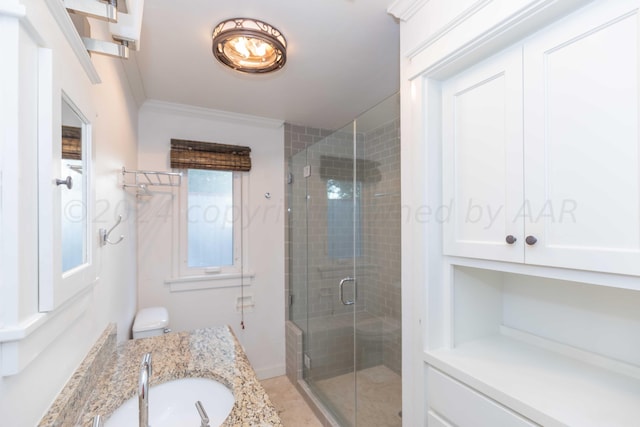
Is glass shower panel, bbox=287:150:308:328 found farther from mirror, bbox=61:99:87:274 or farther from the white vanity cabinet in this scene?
mirror, bbox=61:99:87:274

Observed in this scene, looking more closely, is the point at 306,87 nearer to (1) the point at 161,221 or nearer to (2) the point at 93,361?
(1) the point at 161,221

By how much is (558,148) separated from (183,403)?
5.41 ft

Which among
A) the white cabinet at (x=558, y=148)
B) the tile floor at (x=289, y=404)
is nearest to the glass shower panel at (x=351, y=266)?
the tile floor at (x=289, y=404)

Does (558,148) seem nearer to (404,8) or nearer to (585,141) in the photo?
(585,141)

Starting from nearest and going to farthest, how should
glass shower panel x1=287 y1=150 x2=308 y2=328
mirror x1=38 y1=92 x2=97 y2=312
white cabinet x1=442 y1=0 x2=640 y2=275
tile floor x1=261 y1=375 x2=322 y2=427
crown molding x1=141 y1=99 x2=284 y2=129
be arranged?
mirror x1=38 y1=92 x2=97 y2=312
white cabinet x1=442 y1=0 x2=640 y2=275
tile floor x1=261 y1=375 x2=322 y2=427
crown molding x1=141 y1=99 x2=284 y2=129
glass shower panel x1=287 y1=150 x2=308 y2=328

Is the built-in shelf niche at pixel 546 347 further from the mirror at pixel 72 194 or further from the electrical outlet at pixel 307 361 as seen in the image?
the electrical outlet at pixel 307 361

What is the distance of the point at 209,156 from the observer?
2650 millimetres

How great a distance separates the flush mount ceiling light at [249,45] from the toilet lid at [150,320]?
1.75 m

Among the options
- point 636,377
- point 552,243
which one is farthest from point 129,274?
point 636,377

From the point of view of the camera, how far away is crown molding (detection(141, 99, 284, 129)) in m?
2.50

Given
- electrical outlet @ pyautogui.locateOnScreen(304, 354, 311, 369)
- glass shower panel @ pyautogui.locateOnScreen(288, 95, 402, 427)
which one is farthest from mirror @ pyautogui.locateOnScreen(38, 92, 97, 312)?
electrical outlet @ pyautogui.locateOnScreen(304, 354, 311, 369)

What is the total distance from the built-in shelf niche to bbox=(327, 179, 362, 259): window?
102 cm

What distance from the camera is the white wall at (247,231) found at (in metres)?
2.51

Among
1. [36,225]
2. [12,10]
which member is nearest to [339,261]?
[36,225]
